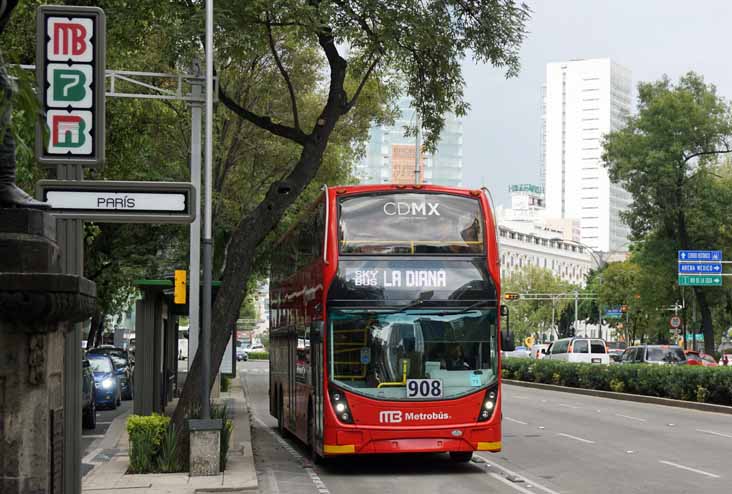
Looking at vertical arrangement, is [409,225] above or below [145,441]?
above

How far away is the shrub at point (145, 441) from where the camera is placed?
1641cm

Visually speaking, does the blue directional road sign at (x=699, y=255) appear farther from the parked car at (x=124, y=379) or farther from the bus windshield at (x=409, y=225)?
the bus windshield at (x=409, y=225)

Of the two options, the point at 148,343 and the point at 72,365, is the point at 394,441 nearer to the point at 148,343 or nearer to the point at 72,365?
the point at 148,343

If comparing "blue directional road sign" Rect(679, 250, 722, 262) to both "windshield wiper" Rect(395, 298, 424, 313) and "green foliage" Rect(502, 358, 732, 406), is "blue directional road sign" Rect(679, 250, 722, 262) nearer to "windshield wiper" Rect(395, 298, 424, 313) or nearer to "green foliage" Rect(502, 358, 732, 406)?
"green foliage" Rect(502, 358, 732, 406)

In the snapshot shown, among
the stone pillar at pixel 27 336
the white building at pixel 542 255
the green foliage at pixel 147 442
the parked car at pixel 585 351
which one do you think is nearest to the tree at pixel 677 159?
the parked car at pixel 585 351

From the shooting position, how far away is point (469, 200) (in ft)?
57.0

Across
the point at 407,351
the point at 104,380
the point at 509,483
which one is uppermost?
the point at 407,351

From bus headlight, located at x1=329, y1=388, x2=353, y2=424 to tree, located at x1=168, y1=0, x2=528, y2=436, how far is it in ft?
5.94

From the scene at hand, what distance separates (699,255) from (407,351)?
35.2 m

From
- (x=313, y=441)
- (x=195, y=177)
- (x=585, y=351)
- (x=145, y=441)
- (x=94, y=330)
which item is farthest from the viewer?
(x=94, y=330)

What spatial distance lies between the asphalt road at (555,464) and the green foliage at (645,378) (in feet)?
11.0

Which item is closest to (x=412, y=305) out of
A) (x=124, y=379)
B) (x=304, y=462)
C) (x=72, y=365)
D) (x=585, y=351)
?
(x=304, y=462)

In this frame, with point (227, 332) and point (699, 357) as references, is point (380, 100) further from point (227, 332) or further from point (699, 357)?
point (699, 357)

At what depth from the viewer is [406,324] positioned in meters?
16.9
